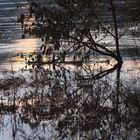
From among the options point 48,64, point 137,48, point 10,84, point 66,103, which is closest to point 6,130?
point 66,103

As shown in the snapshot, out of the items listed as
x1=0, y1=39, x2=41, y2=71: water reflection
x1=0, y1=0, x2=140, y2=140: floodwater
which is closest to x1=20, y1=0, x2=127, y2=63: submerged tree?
x1=0, y1=0, x2=140, y2=140: floodwater

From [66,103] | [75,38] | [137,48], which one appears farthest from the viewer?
[137,48]

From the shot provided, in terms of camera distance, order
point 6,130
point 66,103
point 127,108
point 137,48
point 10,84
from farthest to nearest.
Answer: point 137,48, point 10,84, point 66,103, point 127,108, point 6,130

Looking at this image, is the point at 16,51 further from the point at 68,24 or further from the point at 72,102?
the point at 72,102

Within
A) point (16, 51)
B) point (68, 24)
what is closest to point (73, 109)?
point (68, 24)

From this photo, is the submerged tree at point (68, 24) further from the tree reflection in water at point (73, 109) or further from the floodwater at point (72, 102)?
the tree reflection in water at point (73, 109)

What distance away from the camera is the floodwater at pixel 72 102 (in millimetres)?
9438

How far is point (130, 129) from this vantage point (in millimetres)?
9320

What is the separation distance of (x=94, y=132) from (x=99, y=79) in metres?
4.35

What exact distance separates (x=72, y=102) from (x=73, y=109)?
0.56m

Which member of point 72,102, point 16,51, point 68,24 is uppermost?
point 68,24

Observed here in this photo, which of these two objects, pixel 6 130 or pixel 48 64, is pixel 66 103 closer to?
pixel 6 130

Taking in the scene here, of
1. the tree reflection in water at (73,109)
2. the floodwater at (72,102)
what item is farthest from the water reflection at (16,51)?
the tree reflection in water at (73,109)

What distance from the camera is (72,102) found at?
11.3 metres
